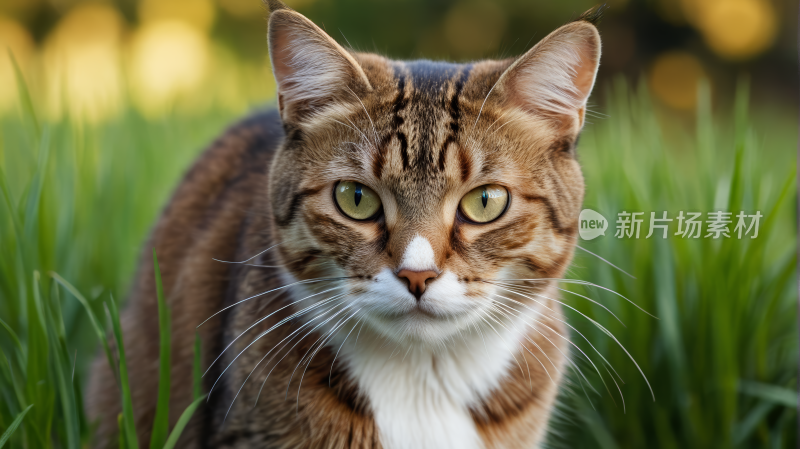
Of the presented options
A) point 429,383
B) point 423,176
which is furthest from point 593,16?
point 429,383

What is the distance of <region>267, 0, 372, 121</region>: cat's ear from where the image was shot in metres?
1.03

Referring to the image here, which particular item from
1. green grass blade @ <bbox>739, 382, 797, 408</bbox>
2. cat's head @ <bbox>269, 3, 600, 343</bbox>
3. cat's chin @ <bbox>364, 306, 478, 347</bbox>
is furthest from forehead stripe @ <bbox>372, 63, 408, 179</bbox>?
green grass blade @ <bbox>739, 382, 797, 408</bbox>

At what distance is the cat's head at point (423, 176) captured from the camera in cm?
96

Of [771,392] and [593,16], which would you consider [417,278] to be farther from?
[771,392]

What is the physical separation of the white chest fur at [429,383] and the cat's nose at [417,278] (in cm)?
20

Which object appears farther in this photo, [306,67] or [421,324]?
[306,67]

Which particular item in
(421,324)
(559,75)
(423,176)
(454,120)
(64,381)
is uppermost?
(559,75)

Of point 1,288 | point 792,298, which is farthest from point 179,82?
point 792,298

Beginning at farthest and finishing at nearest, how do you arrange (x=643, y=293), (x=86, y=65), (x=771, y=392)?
(x=86, y=65), (x=643, y=293), (x=771, y=392)

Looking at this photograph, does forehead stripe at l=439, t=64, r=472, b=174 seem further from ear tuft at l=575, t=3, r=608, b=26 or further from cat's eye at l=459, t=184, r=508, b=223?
A: ear tuft at l=575, t=3, r=608, b=26

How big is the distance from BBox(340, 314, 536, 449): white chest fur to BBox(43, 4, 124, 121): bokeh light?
128 centimetres

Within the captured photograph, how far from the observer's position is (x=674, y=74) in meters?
3.88

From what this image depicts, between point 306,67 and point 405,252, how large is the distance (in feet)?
1.33

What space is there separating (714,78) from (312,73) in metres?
4.38
